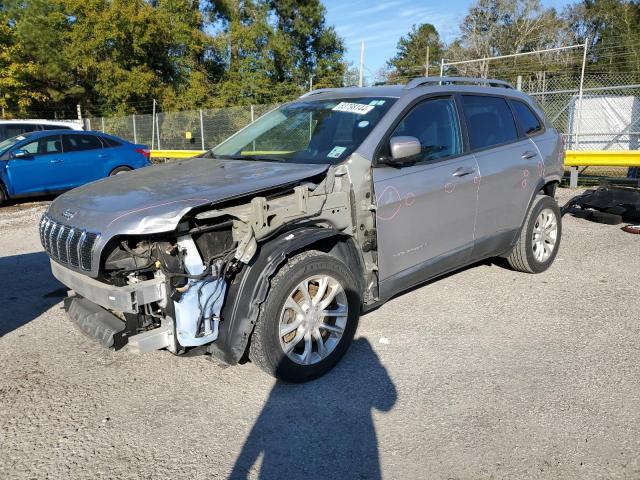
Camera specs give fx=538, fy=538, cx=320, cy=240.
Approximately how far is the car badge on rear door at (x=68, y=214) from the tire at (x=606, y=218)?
7547 millimetres

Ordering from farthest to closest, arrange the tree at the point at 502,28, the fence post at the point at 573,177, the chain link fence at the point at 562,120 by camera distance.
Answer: the tree at the point at 502,28 → the chain link fence at the point at 562,120 → the fence post at the point at 573,177

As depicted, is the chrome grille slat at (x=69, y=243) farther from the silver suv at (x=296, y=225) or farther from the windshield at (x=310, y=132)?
the windshield at (x=310, y=132)

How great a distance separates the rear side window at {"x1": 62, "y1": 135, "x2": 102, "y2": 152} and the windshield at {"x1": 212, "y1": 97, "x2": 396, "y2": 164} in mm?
8394

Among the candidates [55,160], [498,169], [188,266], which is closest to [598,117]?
[498,169]

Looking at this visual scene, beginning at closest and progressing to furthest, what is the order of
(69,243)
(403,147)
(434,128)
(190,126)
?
(69,243) < (403,147) < (434,128) < (190,126)

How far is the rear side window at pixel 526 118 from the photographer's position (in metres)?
5.49

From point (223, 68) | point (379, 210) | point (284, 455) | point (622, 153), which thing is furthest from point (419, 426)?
point (223, 68)

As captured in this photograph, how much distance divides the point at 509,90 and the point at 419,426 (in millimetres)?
3889

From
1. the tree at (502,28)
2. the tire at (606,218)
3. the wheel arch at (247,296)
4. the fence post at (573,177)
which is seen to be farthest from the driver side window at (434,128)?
the tree at (502,28)

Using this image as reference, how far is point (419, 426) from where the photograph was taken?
3096mm

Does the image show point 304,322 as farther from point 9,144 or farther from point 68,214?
point 9,144

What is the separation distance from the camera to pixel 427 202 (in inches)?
165

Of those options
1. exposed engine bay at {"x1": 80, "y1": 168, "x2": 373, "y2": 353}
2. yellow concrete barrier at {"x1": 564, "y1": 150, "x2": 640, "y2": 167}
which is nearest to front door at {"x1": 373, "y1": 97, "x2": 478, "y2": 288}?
exposed engine bay at {"x1": 80, "y1": 168, "x2": 373, "y2": 353}

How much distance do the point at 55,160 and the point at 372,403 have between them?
10.6 meters
